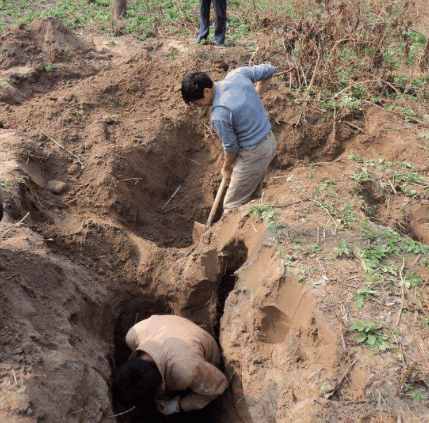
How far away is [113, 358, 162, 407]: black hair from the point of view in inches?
123

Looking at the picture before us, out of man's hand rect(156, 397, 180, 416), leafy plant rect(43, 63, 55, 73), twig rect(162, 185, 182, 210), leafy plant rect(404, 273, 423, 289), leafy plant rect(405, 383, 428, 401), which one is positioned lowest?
man's hand rect(156, 397, 180, 416)

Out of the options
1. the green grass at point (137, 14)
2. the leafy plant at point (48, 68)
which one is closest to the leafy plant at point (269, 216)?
the leafy plant at point (48, 68)

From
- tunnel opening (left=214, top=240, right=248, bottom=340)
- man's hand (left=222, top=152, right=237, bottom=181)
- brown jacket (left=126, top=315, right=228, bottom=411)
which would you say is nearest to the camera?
brown jacket (left=126, top=315, right=228, bottom=411)

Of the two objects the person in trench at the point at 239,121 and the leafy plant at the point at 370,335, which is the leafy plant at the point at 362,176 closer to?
the person in trench at the point at 239,121

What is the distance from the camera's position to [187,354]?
3314mm

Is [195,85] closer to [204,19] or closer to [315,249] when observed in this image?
[315,249]

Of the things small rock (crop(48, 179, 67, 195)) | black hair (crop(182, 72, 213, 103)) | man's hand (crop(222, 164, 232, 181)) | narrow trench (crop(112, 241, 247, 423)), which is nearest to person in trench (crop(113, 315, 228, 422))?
narrow trench (crop(112, 241, 247, 423))

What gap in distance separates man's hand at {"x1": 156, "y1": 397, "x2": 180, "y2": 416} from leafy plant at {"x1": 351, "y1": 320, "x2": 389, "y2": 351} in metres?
1.38

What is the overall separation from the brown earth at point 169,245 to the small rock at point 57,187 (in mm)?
24

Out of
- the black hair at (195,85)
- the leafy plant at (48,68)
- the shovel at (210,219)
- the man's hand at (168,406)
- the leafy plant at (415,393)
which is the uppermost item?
the black hair at (195,85)

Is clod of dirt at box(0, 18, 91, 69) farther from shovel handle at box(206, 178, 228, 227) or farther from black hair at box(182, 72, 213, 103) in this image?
black hair at box(182, 72, 213, 103)

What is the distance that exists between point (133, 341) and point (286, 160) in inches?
117

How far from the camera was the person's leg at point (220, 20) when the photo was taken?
7.05 meters

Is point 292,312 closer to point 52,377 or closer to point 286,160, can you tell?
point 52,377
